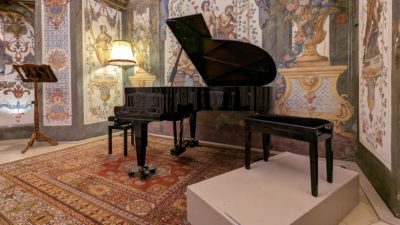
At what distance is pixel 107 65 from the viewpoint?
4.69 metres

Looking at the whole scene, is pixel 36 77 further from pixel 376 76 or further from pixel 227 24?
pixel 376 76

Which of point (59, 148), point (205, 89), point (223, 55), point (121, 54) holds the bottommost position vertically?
point (59, 148)

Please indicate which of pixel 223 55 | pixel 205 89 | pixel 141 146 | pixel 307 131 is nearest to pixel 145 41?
pixel 223 55

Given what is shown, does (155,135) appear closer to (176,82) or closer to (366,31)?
(176,82)

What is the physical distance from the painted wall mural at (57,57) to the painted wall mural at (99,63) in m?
0.30

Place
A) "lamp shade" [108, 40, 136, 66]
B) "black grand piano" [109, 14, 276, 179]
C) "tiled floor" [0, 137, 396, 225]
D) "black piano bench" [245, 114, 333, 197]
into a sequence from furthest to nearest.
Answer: "lamp shade" [108, 40, 136, 66] → "black grand piano" [109, 14, 276, 179] → "tiled floor" [0, 137, 396, 225] → "black piano bench" [245, 114, 333, 197]

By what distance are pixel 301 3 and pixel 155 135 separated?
11.8ft

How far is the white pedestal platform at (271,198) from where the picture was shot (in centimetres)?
122

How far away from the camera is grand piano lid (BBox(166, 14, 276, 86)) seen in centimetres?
251

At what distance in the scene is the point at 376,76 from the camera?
6.40ft

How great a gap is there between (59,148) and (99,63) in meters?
1.97

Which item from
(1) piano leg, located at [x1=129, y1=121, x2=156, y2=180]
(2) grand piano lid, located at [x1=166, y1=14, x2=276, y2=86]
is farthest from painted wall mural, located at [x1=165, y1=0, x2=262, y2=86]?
(1) piano leg, located at [x1=129, y1=121, x2=156, y2=180]

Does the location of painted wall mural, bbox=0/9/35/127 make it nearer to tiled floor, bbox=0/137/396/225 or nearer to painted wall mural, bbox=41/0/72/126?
tiled floor, bbox=0/137/396/225

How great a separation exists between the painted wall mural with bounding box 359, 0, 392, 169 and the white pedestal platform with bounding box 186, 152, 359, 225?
0.47 meters
